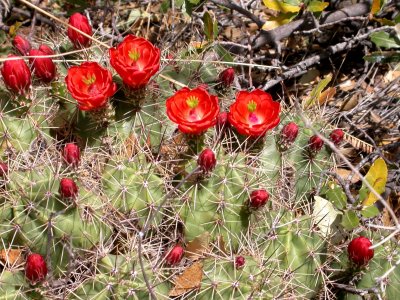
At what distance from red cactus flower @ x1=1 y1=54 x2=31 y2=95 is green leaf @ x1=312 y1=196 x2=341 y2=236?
4.10ft

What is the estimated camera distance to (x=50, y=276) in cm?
224

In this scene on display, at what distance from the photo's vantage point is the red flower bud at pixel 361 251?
2.22 m

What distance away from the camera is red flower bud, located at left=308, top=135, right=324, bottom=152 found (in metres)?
2.49

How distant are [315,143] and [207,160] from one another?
556 mm

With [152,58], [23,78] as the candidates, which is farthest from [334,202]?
[23,78]

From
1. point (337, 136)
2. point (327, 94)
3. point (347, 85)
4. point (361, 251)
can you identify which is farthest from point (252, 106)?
point (347, 85)

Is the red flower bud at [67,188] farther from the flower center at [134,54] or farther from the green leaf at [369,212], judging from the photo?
the green leaf at [369,212]

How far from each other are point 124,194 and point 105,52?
29.5 inches

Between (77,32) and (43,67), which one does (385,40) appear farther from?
(43,67)

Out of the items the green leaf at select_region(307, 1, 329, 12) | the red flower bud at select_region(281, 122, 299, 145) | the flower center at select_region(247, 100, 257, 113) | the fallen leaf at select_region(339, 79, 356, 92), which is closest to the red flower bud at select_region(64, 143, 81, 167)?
the flower center at select_region(247, 100, 257, 113)

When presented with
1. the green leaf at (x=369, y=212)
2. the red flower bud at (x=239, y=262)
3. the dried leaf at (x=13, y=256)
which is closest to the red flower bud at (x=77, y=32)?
the dried leaf at (x=13, y=256)

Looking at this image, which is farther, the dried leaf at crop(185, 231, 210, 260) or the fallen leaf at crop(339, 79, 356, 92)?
the fallen leaf at crop(339, 79, 356, 92)

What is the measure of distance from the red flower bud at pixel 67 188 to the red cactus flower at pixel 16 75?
497mm

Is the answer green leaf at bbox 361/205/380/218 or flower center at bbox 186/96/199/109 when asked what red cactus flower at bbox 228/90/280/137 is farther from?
green leaf at bbox 361/205/380/218
